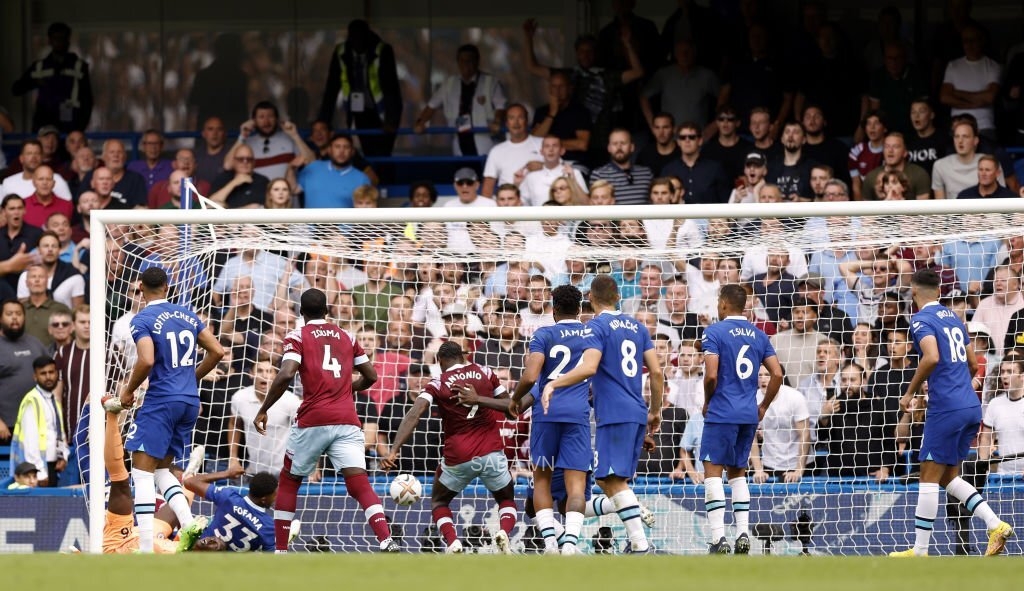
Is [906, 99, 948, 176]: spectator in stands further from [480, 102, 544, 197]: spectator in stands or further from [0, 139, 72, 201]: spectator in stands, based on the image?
[0, 139, 72, 201]: spectator in stands

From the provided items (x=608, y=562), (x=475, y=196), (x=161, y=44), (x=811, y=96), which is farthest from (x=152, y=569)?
(x=161, y=44)

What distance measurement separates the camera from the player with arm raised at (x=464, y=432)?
10375 mm

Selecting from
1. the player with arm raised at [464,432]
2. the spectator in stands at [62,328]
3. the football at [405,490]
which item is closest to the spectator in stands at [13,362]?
the spectator in stands at [62,328]

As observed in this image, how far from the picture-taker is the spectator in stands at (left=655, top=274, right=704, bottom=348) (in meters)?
12.1

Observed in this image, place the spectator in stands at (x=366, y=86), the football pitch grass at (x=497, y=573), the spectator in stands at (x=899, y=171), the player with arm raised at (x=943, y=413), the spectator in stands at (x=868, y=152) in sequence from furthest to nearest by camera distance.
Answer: the spectator in stands at (x=366, y=86) < the spectator in stands at (x=868, y=152) < the spectator in stands at (x=899, y=171) < the player with arm raised at (x=943, y=413) < the football pitch grass at (x=497, y=573)

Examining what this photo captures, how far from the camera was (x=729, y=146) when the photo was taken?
1405 cm

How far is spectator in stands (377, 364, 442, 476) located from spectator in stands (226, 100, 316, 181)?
422 cm

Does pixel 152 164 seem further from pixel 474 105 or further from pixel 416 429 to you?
pixel 416 429

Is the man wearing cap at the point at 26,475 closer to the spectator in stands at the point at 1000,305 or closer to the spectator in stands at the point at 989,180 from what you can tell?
the spectator in stands at the point at 1000,305

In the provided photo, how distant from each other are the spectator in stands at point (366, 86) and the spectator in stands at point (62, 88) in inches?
109

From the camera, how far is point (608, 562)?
6918 millimetres

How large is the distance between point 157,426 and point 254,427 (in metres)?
1.80

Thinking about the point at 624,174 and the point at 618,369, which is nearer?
the point at 618,369

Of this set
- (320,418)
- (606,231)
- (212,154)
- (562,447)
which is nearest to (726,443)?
(562,447)
